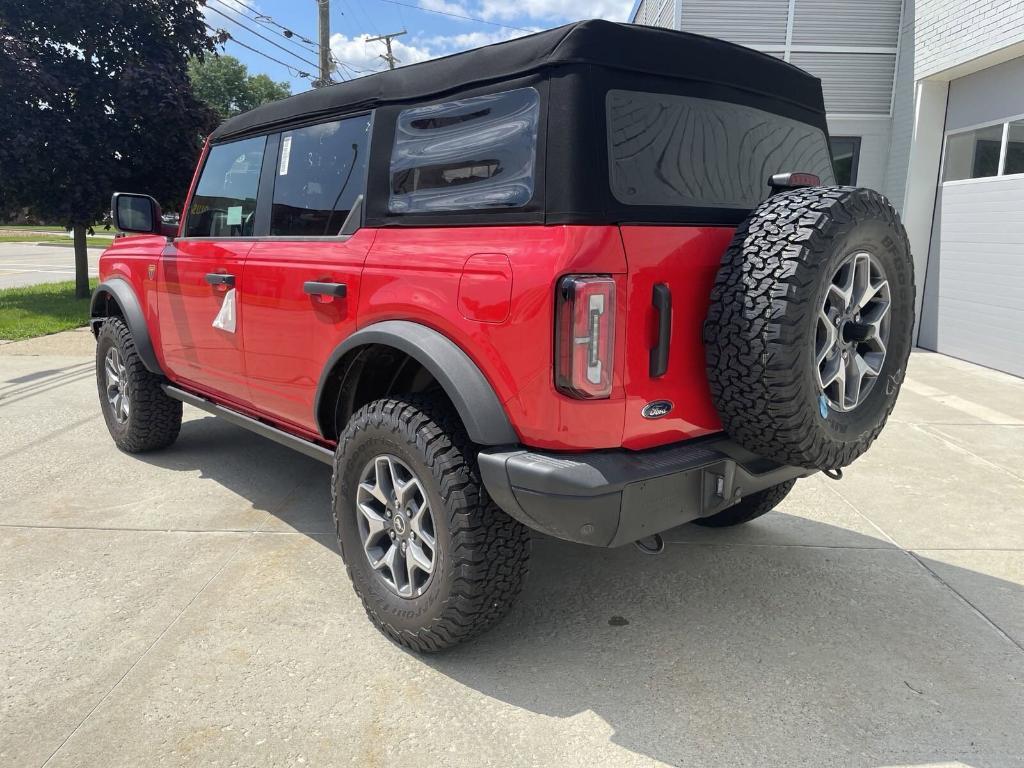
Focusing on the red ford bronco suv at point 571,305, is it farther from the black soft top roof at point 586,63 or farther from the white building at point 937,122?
the white building at point 937,122

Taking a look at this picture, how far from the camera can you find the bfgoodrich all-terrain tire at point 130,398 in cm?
461

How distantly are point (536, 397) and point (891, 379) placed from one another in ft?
4.39

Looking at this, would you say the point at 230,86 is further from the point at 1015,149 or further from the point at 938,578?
the point at 938,578

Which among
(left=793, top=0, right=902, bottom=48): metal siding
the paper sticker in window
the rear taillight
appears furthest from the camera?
(left=793, top=0, right=902, bottom=48): metal siding

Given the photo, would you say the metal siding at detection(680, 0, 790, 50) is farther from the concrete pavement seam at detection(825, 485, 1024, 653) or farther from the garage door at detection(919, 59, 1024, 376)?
the concrete pavement seam at detection(825, 485, 1024, 653)

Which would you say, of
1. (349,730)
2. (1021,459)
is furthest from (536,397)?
(1021,459)

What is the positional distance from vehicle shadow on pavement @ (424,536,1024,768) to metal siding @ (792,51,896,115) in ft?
29.5

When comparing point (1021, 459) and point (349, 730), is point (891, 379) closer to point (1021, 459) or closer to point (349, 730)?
point (349, 730)

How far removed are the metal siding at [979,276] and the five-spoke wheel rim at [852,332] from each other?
6.45 metres

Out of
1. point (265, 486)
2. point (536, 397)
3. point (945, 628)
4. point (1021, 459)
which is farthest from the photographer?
A: point (1021, 459)

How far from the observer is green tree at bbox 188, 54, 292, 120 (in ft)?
160

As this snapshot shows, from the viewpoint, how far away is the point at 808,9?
10.8 meters

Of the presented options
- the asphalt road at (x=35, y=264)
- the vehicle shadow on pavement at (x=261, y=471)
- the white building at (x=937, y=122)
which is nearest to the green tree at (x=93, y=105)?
the asphalt road at (x=35, y=264)

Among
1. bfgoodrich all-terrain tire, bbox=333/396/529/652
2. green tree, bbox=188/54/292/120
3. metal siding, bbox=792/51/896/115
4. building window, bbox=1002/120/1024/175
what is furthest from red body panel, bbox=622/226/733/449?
green tree, bbox=188/54/292/120
